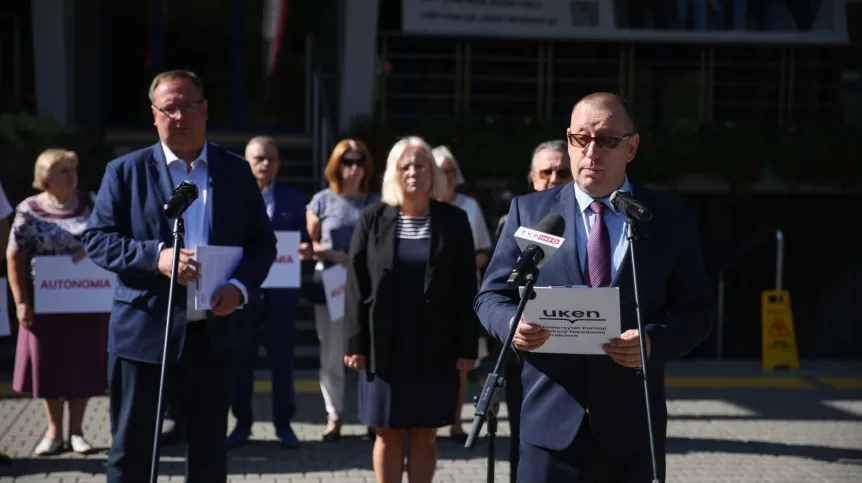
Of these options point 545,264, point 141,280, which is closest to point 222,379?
point 141,280

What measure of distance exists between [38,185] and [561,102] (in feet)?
32.5

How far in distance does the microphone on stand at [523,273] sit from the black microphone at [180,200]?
4.78ft

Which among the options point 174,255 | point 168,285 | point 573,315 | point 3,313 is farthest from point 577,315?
point 3,313

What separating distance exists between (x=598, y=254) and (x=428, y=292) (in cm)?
238

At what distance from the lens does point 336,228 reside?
A: 885 centimetres

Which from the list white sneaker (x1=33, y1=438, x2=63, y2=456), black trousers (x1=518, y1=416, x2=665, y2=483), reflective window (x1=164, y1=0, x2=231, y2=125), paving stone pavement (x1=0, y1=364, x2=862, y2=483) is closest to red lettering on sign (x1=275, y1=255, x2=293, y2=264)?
paving stone pavement (x1=0, y1=364, x2=862, y2=483)

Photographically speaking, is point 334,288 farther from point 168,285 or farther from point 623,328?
point 623,328

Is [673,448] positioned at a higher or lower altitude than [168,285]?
lower

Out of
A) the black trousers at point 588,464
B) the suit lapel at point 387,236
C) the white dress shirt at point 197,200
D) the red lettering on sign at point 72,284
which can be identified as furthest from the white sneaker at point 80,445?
the black trousers at point 588,464

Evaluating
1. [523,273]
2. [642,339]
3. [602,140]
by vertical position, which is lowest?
[642,339]

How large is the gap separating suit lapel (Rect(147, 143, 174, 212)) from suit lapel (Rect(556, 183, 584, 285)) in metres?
1.85

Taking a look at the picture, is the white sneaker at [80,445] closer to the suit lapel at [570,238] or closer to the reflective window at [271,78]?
the suit lapel at [570,238]

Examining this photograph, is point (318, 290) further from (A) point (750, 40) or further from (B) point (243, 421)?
(A) point (750, 40)

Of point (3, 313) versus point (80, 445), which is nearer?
point (3, 313)
